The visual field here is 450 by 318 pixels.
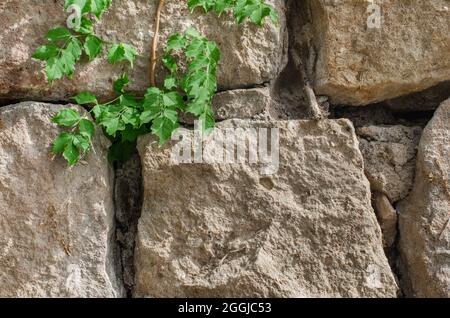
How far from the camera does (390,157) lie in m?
1.99

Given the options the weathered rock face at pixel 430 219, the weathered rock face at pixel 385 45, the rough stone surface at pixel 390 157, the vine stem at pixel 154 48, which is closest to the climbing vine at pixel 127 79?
the vine stem at pixel 154 48

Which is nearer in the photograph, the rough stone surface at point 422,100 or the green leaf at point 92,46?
the green leaf at point 92,46

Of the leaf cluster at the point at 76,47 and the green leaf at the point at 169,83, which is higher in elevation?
the leaf cluster at the point at 76,47

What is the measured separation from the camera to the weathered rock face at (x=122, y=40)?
76.5 inches

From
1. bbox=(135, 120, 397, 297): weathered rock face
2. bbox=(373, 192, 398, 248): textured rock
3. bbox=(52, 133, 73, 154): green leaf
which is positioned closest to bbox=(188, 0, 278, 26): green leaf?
bbox=(135, 120, 397, 297): weathered rock face

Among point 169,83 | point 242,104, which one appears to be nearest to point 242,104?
point 242,104

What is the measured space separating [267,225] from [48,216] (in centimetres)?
61

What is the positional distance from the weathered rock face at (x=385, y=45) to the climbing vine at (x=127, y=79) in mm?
202

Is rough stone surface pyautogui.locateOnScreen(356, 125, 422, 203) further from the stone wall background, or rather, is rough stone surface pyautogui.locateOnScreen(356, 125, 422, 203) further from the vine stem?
the vine stem

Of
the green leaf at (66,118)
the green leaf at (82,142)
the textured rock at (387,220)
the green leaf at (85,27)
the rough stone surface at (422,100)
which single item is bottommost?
the textured rock at (387,220)

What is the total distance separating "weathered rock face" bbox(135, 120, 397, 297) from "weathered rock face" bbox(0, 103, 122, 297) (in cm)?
12

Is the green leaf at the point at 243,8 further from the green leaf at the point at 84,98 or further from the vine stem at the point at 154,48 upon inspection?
the green leaf at the point at 84,98
